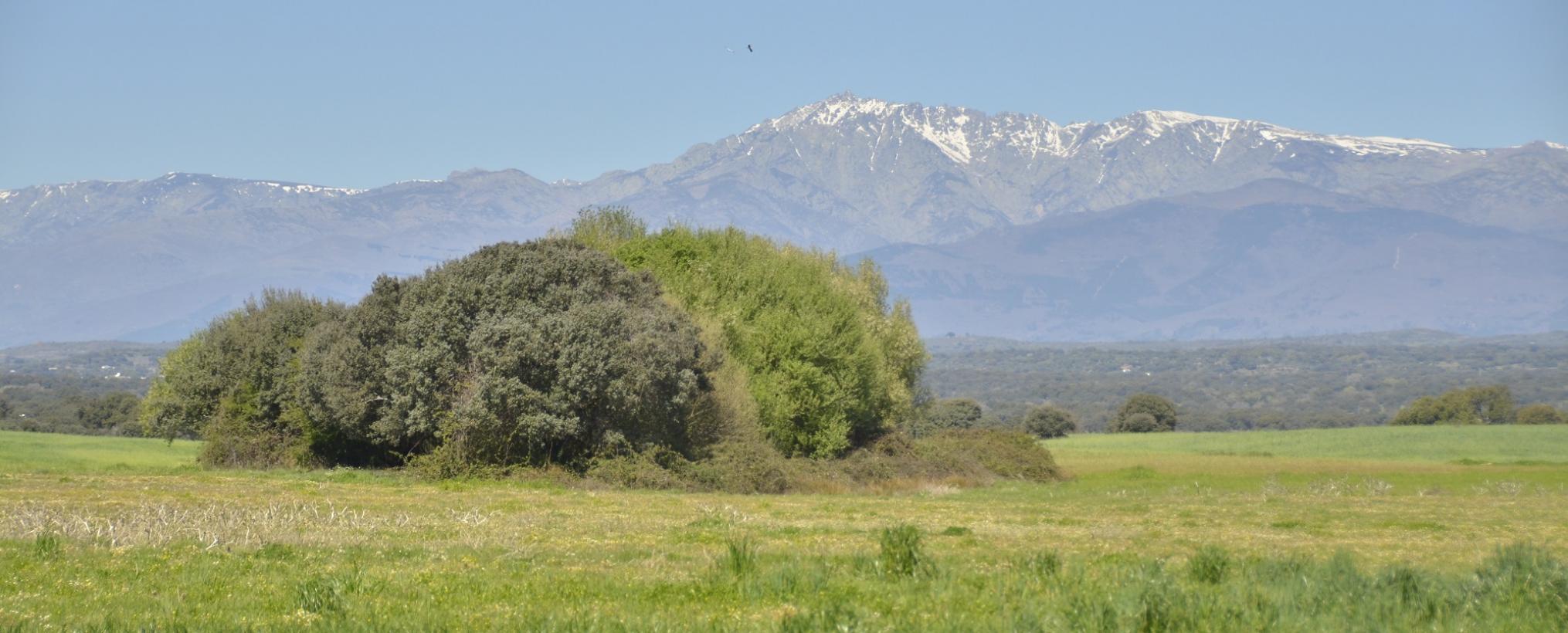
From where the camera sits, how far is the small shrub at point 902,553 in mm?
15219

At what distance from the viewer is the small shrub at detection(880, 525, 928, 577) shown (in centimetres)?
1522

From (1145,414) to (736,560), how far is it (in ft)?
398

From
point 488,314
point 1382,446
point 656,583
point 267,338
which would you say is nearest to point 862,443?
point 488,314

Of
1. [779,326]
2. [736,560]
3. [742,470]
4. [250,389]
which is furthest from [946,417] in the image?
[736,560]

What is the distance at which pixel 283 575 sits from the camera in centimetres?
1543

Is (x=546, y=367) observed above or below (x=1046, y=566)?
above

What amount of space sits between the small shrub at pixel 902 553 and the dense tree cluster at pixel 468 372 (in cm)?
2837

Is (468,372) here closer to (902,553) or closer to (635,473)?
(635,473)

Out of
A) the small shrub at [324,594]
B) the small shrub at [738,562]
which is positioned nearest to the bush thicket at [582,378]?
the small shrub at [738,562]

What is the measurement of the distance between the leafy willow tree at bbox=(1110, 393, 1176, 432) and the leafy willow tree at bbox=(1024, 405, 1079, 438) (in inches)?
195

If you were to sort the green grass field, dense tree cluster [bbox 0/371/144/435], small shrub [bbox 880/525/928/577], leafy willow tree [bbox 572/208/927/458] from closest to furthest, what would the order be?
the green grass field < small shrub [bbox 880/525/928/577] < leafy willow tree [bbox 572/208/927/458] < dense tree cluster [bbox 0/371/144/435]

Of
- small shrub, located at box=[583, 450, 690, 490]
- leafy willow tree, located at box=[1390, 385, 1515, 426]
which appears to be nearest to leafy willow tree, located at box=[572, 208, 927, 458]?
small shrub, located at box=[583, 450, 690, 490]

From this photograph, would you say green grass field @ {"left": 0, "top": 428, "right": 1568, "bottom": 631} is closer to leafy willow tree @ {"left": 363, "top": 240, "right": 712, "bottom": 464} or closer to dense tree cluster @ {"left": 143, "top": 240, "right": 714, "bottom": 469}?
leafy willow tree @ {"left": 363, "top": 240, "right": 712, "bottom": 464}

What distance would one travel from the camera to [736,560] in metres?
15.5
